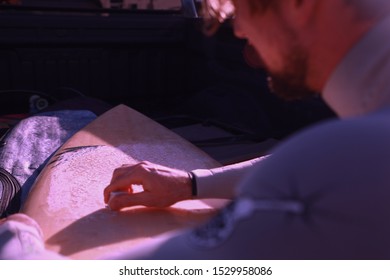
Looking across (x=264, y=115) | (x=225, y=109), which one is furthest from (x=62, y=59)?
(x=264, y=115)

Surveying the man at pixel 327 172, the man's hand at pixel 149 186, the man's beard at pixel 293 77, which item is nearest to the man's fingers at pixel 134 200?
the man's hand at pixel 149 186

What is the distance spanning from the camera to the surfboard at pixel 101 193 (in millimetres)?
1204

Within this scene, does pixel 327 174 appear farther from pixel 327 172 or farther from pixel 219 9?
pixel 219 9

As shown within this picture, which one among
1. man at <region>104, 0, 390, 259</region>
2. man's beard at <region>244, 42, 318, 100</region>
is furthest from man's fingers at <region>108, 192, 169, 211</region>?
man at <region>104, 0, 390, 259</region>

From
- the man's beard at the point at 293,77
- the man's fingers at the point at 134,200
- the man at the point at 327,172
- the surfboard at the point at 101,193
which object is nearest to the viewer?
the man at the point at 327,172

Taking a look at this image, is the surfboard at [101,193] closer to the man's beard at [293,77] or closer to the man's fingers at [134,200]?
the man's fingers at [134,200]

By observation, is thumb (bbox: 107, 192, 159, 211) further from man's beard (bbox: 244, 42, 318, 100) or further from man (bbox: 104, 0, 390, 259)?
man (bbox: 104, 0, 390, 259)

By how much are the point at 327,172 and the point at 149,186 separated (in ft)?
2.67

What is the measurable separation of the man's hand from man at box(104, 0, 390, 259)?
602 mm

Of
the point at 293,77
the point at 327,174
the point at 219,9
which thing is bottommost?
the point at 327,174

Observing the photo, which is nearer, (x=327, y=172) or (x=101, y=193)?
→ (x=327, y=172)

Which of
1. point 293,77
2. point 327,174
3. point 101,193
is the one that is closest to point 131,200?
point 101,193

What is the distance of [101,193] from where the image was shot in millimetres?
1477

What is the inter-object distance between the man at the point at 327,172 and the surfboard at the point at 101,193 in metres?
0.54
